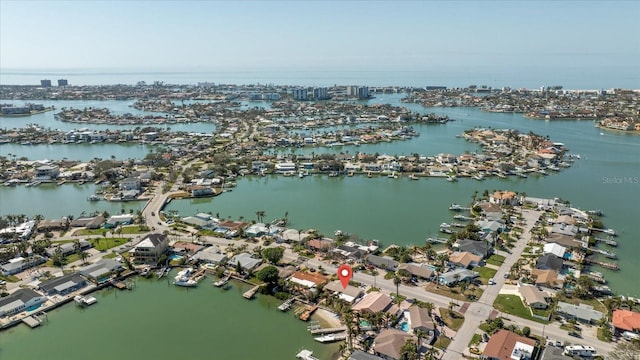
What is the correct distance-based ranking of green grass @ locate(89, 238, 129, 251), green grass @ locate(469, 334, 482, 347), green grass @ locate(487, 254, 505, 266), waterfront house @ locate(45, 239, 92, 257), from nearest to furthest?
green grass @ locate(469, 334, 482, 347)
green grass @ locate(487, 254, 505, 266)
waterfront house @ locate(45, 239, 92, 257)
green grass @ locate(89, 238, 129, 251)

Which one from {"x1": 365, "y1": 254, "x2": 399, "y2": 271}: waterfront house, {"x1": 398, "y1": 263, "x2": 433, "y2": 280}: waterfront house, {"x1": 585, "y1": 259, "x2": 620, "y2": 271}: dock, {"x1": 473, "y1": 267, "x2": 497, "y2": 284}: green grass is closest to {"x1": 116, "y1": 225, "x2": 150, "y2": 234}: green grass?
{"x1": 365, "y1": 254, "x2": 399, "y2": 271}: waterfront house

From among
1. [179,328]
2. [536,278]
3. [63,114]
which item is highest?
[63,114]

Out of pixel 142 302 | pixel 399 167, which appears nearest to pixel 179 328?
pixel 142 302

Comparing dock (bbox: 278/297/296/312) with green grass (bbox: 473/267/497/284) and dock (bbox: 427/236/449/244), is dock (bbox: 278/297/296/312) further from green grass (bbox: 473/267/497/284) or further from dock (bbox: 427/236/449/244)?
dock (bbox: 427/236/449/244)

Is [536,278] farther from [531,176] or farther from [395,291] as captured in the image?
[531,176]

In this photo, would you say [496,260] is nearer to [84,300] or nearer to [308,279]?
[308,279]

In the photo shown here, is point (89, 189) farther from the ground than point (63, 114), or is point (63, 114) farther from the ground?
point (63, 114)
